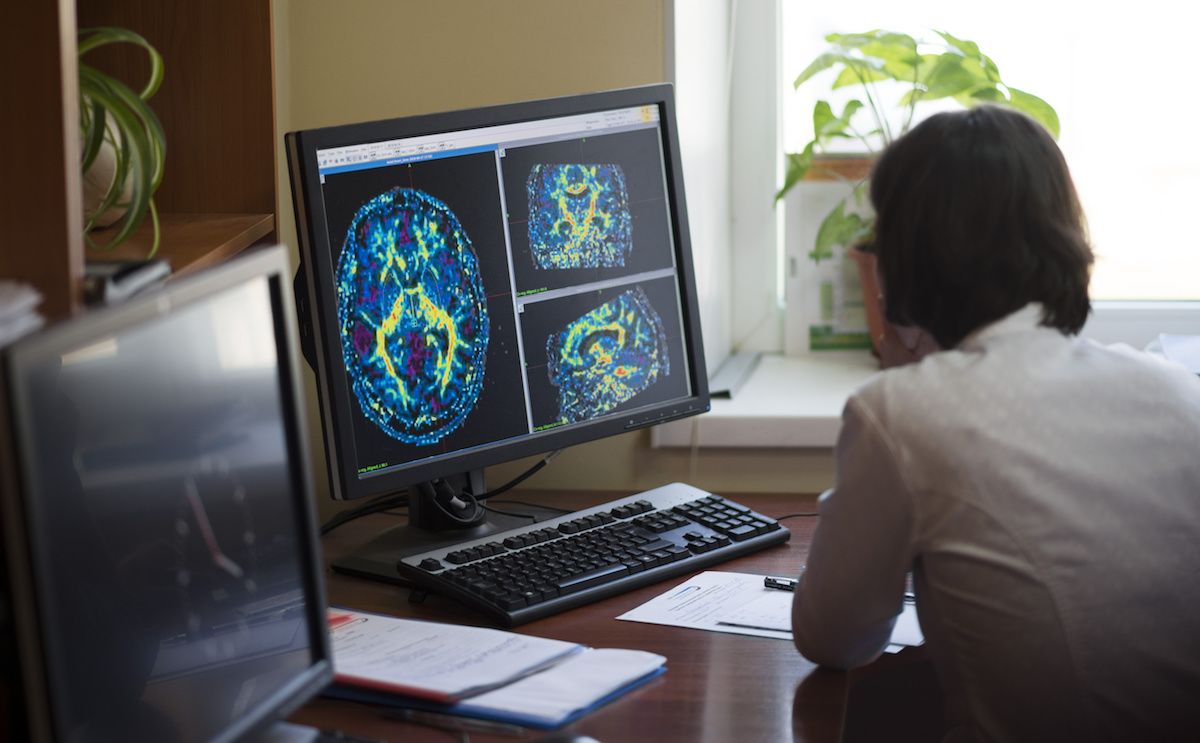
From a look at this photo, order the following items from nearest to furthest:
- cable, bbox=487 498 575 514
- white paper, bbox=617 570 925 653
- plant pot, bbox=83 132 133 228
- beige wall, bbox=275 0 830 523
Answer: plant pot, bbox=83 132 133 228 → white paper, bbox=617 570 925 653 → cable, bbox=487 498 575 514 → beige wall, bbox=275 0 830 523

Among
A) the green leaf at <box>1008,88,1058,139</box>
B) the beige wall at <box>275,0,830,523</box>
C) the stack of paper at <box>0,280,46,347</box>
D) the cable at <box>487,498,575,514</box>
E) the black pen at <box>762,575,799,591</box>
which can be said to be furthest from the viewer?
the green leaf at <box>1008,88,1058,139</box>

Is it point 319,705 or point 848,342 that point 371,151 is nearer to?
point 319,705

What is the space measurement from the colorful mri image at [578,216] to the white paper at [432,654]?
0.47 metres

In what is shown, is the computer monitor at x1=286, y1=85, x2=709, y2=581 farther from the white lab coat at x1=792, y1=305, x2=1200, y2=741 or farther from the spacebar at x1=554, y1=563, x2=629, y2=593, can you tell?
the white lab coat at x1=792, y1=305, x2=1200, y2=741

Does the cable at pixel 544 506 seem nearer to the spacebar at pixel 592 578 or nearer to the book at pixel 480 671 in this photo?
the spacebar at pixel 592 578

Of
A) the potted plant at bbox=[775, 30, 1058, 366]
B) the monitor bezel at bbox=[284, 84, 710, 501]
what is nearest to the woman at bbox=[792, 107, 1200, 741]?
the monitor bezel at bbox=[284, 84, 710, 501]

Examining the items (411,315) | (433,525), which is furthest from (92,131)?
(433,525)

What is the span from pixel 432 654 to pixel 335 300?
1.26 feet

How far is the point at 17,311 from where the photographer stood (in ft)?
2.80

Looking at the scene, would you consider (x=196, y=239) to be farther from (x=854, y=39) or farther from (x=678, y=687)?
(x=854, y=39)

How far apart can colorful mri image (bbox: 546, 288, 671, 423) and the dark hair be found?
0.48m

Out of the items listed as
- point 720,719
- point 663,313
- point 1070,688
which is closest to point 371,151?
point 663,313

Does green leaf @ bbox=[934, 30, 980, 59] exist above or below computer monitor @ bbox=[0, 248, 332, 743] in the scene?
above

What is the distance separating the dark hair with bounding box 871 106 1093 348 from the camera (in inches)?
46.4
